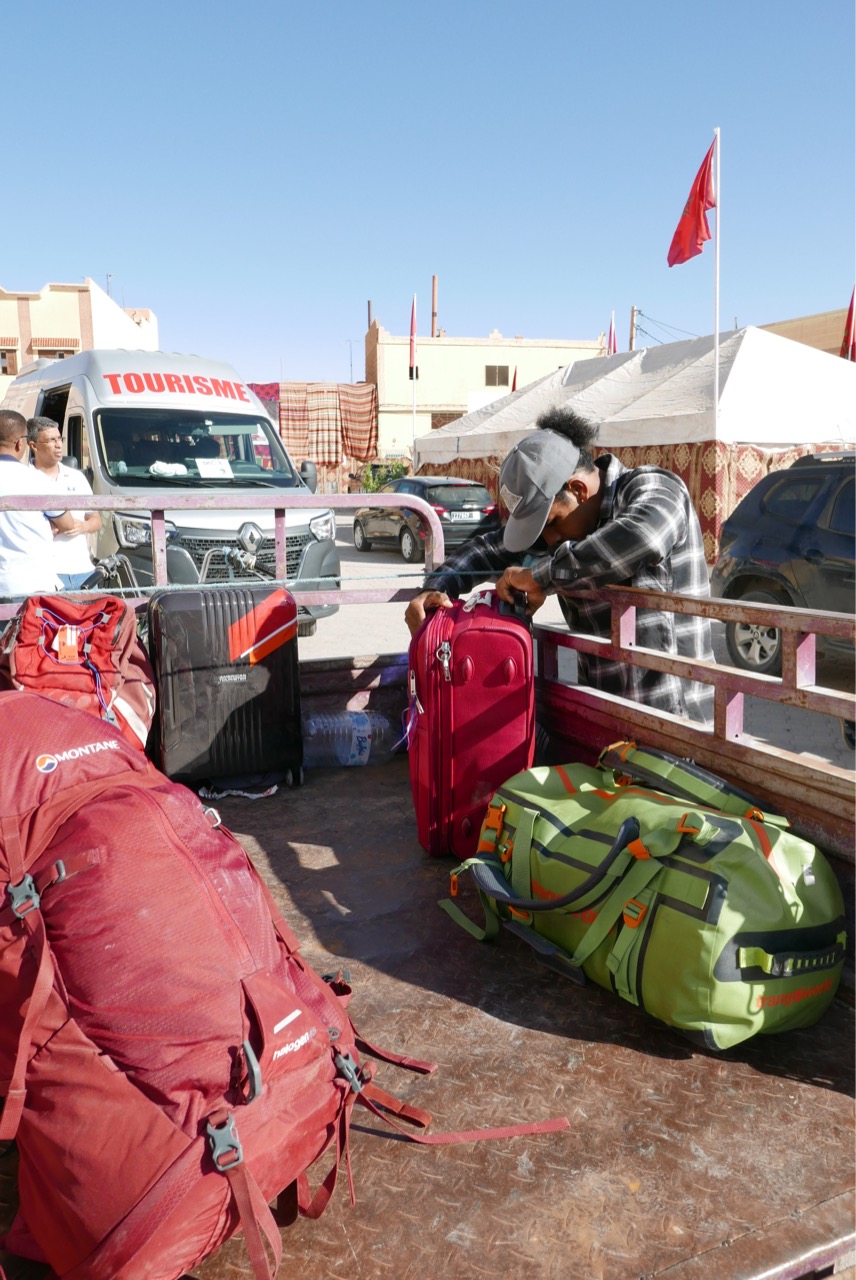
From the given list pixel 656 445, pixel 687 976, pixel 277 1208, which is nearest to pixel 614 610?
pixel 687 976

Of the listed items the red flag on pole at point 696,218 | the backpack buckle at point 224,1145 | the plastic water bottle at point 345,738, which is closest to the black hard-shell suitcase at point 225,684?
the plastic water bottle at point 345,738

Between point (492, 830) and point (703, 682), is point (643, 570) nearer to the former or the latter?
point (703, 682)

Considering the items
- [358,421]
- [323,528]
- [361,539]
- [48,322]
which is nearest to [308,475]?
[323,528]

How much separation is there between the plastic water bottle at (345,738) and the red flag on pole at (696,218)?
45.0 feet

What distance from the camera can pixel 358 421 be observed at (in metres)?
34.4

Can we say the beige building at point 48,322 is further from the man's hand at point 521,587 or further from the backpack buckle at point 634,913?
the backpack buckle at point 634,913

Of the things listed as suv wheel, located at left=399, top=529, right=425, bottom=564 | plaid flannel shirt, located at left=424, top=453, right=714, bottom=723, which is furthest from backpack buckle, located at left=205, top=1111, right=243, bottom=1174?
suv wheel, located at left=399, top=529, right=425, bottom=564

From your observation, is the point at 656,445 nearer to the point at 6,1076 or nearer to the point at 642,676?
the point at 642,676

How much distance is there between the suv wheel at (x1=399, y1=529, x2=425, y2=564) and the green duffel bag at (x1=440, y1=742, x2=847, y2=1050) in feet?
46.1

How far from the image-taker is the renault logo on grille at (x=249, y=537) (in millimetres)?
6695

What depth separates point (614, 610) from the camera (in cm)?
325

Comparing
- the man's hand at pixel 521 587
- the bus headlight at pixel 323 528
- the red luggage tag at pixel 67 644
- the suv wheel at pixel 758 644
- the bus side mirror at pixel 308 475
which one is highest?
the bus side mirror at pixel 308 475

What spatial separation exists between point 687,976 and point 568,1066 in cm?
37

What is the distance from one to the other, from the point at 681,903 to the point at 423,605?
70.9 inches
